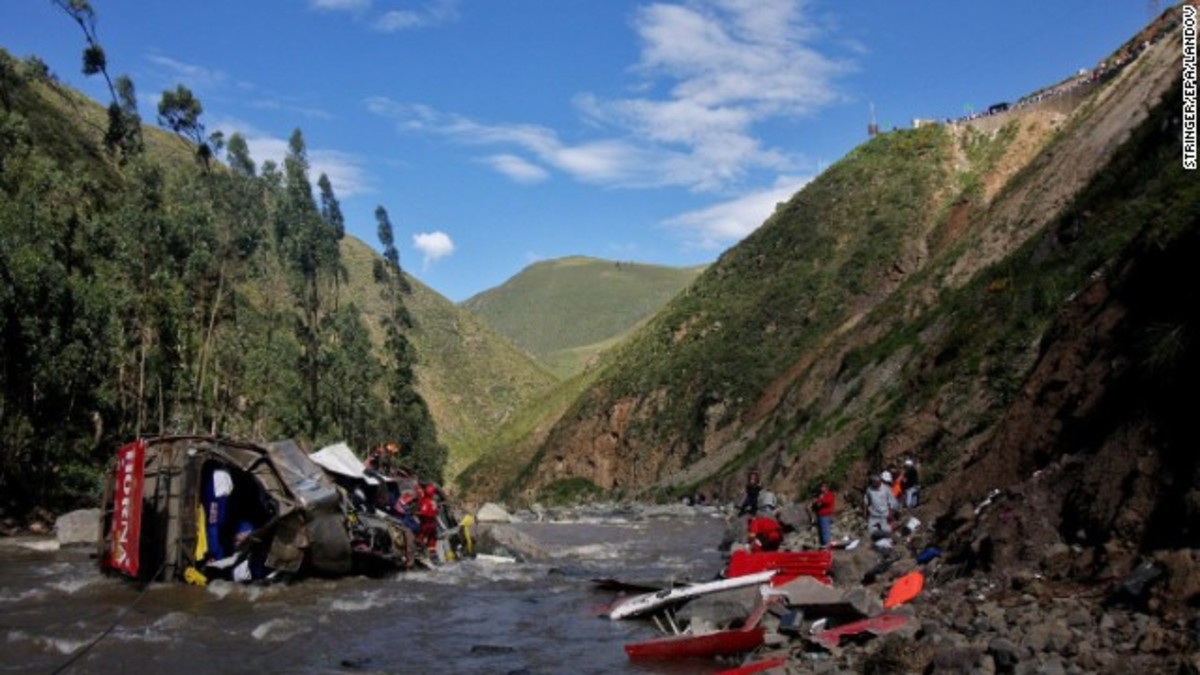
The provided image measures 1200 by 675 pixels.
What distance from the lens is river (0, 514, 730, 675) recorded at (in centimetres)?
1201

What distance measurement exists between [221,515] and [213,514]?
28 centimetres

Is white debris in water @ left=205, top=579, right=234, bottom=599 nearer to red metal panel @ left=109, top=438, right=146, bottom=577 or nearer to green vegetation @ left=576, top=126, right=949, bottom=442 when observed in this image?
red metal panel @ left=109, top=438, right=146, bottom=577

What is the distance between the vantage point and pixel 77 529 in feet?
86.5

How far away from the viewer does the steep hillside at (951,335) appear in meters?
12.6

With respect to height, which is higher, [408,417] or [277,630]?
[408,417]

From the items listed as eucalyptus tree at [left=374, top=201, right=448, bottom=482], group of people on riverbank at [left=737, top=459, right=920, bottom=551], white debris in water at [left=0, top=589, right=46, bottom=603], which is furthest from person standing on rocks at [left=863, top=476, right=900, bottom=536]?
eucalyptus tree at [left=374, top=201, right=448, bottom=482]

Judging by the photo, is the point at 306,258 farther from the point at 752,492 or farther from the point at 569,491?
the point at 752,492

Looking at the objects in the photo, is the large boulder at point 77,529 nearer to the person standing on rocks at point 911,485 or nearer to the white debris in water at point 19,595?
the white debris in water at point 19,595

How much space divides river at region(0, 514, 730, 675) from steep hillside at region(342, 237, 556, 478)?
322 feet

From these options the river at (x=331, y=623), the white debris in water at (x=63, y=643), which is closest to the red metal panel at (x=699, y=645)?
the river at (x=331, y=623)

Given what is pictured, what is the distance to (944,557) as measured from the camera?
13.4 meters

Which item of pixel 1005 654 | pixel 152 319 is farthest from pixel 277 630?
pixel 152 319

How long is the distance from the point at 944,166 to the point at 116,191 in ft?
207

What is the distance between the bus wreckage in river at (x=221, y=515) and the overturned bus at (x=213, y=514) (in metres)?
0.02
